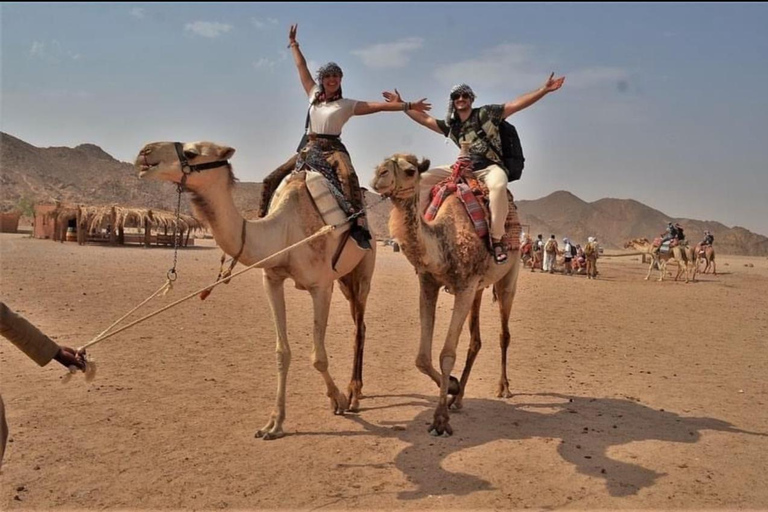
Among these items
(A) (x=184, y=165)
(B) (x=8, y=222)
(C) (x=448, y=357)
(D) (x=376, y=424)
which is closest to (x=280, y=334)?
(D) (x=376, y=424)

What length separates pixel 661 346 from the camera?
34.6 ft

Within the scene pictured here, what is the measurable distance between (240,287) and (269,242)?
1159 cm

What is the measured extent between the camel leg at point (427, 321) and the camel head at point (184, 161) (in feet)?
6.89

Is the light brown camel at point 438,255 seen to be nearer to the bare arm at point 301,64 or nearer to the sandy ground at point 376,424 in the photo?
the sandy ground at point 376,424

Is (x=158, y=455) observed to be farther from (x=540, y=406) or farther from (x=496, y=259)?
(x=540, y=406)

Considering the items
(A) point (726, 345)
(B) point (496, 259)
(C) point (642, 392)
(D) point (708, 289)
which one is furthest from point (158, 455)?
(D) point (708, 289)

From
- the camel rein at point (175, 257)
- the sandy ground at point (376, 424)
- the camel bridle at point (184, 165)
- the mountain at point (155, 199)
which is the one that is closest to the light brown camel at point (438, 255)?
the camel rein at point (175, 257)

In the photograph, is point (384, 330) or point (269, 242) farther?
point (384, 330)

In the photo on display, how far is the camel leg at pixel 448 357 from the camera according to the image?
218 inches

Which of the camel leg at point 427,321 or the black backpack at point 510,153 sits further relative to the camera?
the black backpack at point 510,153

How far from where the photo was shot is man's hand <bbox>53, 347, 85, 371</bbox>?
3.39m

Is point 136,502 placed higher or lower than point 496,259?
lower

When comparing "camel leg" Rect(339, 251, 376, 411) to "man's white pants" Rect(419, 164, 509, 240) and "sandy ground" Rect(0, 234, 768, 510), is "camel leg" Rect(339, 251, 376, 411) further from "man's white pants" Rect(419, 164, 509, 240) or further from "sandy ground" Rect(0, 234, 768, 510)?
"man's white pants" Rect(419, 164, 509, 240)

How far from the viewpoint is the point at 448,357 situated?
220 inches
